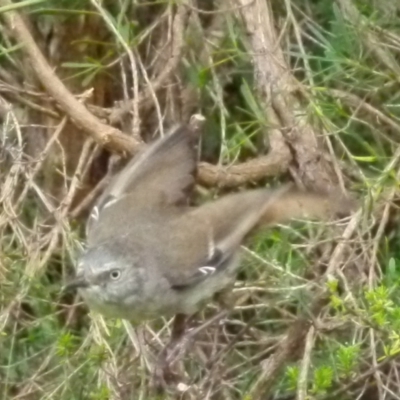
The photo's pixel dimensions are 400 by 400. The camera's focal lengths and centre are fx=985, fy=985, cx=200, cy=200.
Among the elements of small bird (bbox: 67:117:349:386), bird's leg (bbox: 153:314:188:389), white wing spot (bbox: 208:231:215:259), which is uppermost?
small bird (bbox: 67:117:349:386)

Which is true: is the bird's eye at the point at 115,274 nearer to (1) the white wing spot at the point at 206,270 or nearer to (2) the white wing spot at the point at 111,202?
(1) the white wing spot at the point at 206,270

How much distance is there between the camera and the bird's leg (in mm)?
3547

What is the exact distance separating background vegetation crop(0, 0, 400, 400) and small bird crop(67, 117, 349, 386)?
0.44 ft

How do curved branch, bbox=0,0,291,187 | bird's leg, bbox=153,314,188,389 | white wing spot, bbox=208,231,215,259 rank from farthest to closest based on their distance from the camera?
curved branch, bbox=0,0,291,187
white wing spot, bbox=208,231,215,259
bird's leg, bbox=153,314,188,389

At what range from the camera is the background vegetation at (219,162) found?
360 cm

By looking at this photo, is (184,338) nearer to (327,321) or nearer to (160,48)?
(327,321)

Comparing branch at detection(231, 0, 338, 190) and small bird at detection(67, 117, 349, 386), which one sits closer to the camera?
small bird at detection(67, 117, 349, 386)

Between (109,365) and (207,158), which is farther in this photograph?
(207,158)

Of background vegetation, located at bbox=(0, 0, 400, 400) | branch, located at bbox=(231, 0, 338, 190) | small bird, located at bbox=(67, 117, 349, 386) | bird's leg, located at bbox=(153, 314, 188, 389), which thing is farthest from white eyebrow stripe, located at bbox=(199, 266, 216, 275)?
branch, located at bbox=(231, 0, 338, 190)

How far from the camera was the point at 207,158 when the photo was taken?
187 inches

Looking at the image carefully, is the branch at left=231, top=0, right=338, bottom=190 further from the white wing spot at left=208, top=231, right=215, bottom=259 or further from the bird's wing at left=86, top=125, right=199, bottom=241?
the white wing spot at left=208, top=231, right=215, bottom=259

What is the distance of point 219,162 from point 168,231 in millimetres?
557

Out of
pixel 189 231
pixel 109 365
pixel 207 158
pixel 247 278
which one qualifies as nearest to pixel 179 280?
pixel 189 231

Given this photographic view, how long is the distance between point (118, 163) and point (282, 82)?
813 millimetres
